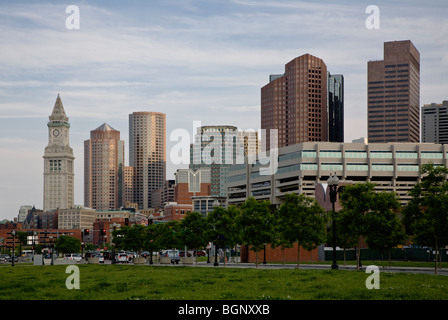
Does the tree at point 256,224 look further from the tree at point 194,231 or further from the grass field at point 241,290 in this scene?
the grass field at point 241,290

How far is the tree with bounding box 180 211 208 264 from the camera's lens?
3403 inches

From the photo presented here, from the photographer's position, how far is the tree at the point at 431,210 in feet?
167

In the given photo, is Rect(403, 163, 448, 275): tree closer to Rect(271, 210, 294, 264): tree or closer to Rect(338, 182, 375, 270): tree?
Rect(338, 182, 375, 270): tree

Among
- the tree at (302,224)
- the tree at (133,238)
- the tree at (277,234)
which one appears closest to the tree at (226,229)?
the tree at (277,234)

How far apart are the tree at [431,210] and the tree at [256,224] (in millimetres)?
18095

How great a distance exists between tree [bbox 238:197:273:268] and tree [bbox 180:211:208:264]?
51.9 feet

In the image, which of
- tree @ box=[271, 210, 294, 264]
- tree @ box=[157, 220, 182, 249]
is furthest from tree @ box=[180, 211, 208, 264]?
tree @ box=[271, 210, 294, 264]

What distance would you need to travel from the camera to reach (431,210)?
169ft

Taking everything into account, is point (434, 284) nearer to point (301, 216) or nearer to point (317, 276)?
point (317, 276)

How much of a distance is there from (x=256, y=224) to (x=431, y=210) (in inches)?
896
